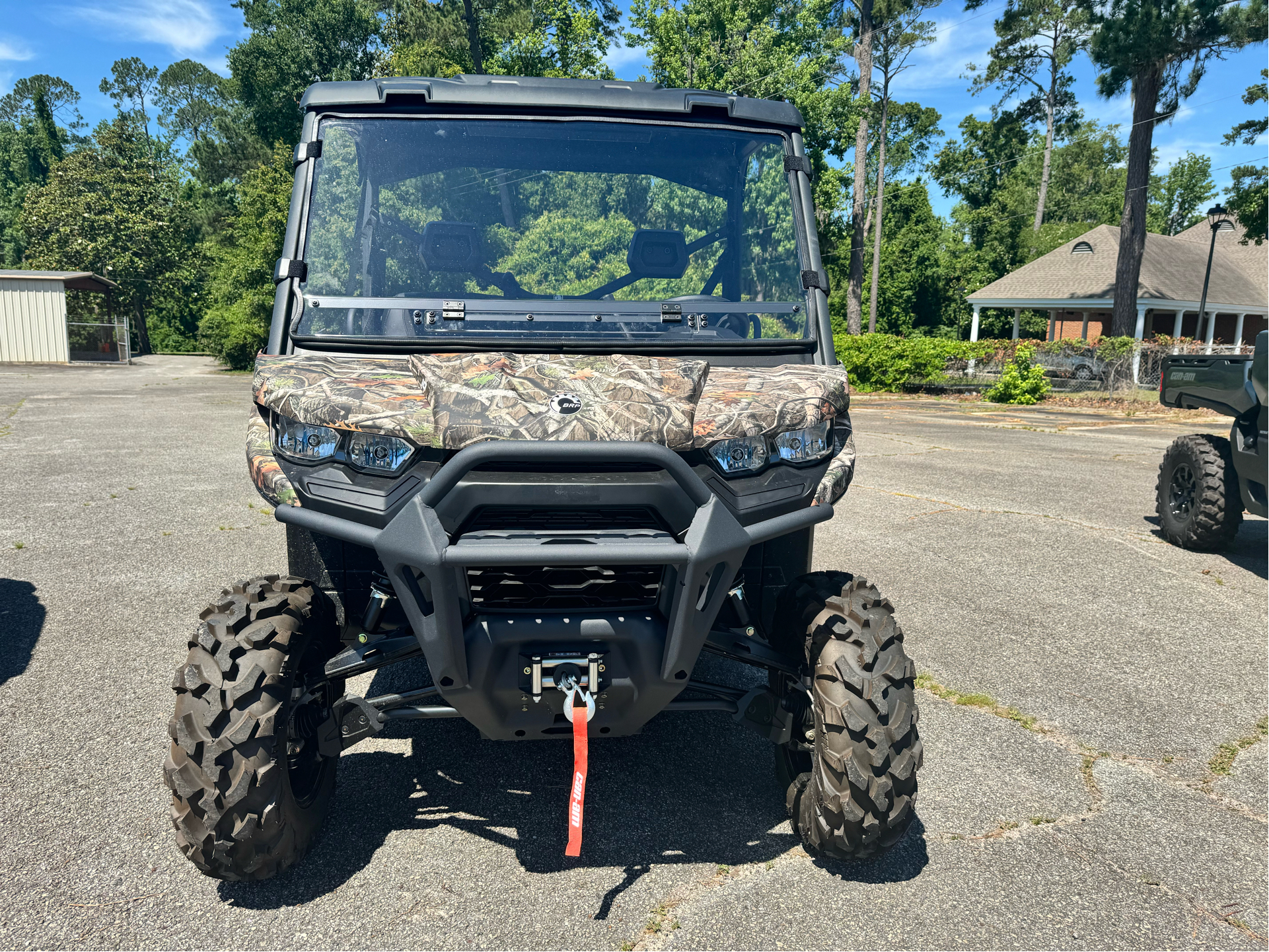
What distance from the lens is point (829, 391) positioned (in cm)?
280

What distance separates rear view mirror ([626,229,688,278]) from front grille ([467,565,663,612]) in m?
1.46

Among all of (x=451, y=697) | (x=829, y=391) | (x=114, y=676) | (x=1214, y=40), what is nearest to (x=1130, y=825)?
(x=829, y=391)

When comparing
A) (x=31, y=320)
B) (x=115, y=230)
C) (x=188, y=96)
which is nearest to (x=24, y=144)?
(x=188, y=96)

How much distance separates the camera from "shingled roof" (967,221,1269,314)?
36406 millimetres

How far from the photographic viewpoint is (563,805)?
132 inches

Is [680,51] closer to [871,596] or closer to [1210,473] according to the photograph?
[1210,473]

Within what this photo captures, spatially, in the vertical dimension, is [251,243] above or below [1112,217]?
below

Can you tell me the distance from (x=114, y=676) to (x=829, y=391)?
3773mm

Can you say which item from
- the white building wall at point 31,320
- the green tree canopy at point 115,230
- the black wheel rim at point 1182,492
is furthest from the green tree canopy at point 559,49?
the green tree canopy at point 115,230

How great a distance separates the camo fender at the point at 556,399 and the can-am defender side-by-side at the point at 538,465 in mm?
10

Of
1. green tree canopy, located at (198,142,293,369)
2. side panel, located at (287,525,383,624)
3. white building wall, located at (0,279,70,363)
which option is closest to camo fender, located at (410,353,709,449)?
side panel, located at (287,525,383,624)

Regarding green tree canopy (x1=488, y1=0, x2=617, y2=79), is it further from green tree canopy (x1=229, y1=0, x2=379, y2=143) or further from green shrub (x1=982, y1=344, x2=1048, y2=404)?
green tree canopy (x1=229, y1=0, x2=379, y2=143)

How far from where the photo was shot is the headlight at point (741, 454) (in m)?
2.66

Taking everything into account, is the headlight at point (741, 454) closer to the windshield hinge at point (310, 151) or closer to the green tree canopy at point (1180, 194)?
the windshield hinge at point (310, 151)
